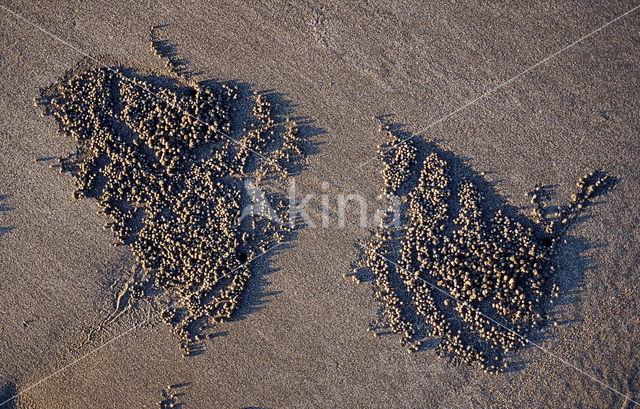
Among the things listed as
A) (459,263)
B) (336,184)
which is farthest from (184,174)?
(459,263)

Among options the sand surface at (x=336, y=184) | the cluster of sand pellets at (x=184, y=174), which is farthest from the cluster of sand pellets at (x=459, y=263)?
the cluster of sand pellets at (x=184, y=174)

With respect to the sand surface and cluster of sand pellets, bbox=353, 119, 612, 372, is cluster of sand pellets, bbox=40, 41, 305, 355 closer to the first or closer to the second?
the sand surface

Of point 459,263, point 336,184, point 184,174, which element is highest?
point 336,184

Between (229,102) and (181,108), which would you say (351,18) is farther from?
(181,108)

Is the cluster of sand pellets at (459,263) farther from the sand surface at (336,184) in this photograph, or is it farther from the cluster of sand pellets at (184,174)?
the cluster of sand pellets at (184,174)

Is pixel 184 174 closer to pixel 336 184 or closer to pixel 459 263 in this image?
pixel 336 184

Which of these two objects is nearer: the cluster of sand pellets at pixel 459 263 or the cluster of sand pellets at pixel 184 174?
the cluster of sand pellets at pixel 459 263
